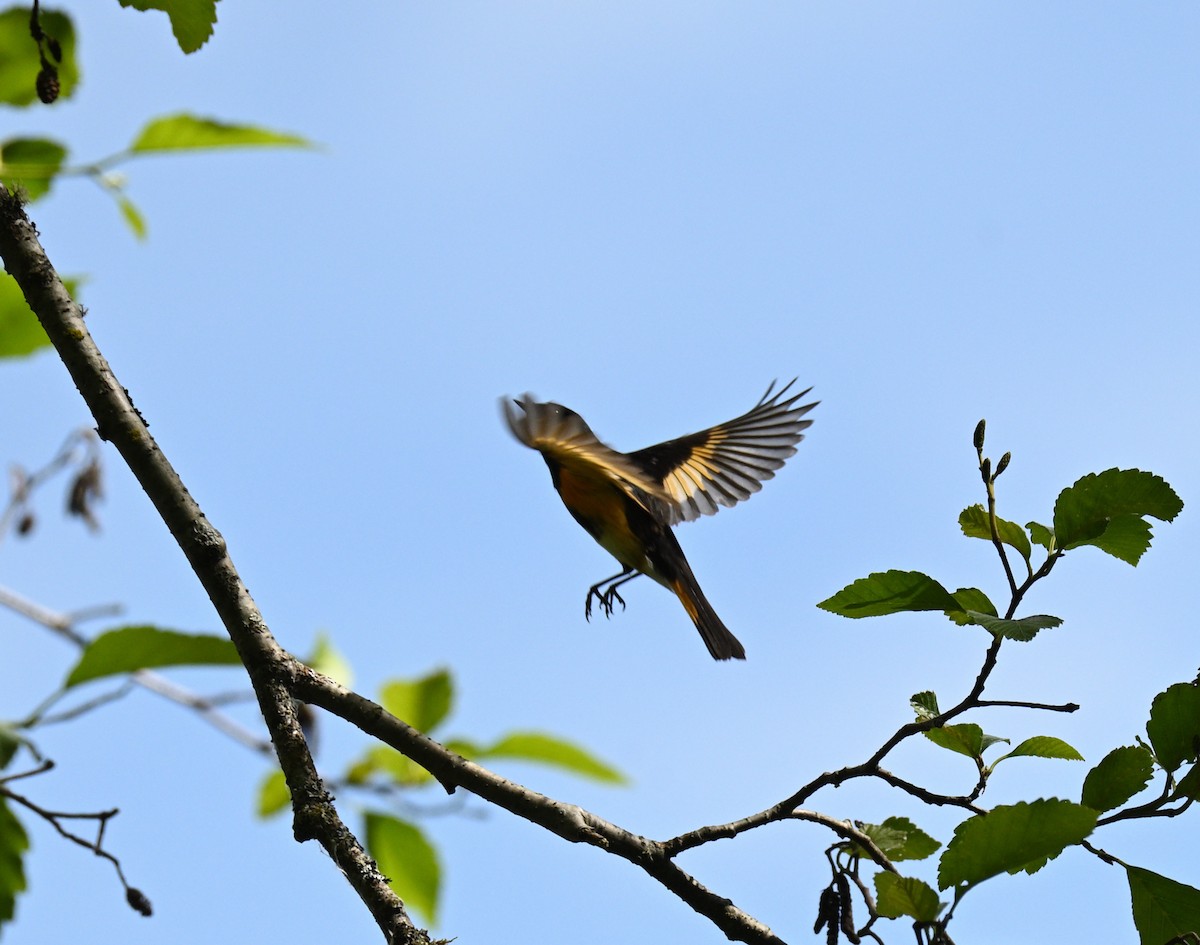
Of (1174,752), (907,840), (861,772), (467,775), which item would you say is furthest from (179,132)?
(1174,752)

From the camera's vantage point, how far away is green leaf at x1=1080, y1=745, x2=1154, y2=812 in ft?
6.54

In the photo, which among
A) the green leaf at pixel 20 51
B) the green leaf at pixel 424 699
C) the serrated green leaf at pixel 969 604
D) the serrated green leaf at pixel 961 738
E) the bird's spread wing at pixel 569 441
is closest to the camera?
the serrated green leaf at pixel 969 604

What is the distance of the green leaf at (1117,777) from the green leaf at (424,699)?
1.99 meters

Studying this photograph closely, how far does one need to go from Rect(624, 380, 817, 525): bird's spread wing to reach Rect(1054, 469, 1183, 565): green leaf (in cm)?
322

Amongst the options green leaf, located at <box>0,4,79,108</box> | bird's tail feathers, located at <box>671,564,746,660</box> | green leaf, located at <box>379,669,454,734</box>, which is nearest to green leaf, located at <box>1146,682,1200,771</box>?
green leaf, located at <box>379,669,454,734</box>

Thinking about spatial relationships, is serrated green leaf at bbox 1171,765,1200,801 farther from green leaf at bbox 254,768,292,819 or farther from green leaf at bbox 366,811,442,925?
green leaf at bbox 254,768,292,819

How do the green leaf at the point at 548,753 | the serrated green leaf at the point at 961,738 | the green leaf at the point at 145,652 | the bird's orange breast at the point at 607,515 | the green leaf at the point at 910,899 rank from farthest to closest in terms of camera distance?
the bird's orange breast at the point at 607,515
the green leaf at the point at 548,753
the green leaf at the point at 145,652
the serrated green leaf at the point at 961,738
the green leaf at the point at 910,899

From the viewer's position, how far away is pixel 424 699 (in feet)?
11.6

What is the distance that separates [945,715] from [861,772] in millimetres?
182

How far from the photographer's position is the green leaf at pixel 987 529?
7.16 feet

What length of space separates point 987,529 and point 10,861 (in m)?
1.99

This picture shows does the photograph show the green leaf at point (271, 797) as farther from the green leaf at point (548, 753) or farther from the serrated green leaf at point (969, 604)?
the serrated green leaf at point (969, 604)

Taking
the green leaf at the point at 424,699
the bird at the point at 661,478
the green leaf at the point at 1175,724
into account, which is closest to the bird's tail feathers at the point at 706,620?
the bird at the point at 661,478

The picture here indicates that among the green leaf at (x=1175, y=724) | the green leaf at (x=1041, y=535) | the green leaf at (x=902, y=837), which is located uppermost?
the green leaf at (x=1041, y=535)
